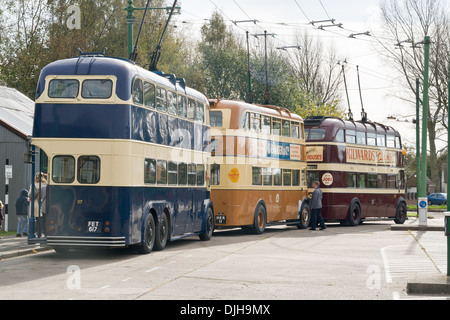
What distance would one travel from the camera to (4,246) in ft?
64.8

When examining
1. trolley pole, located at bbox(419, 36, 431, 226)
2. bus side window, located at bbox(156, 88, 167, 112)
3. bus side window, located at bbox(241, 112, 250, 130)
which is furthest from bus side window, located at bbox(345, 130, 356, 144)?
bus side window, located at bbox(156, 88, 167, 112)

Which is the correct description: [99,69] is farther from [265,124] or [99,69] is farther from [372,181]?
[372,181]

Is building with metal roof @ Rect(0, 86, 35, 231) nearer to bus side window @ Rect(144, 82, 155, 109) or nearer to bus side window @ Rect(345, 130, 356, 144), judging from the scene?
bus side window @ Rect(144, 82, 155, 109)

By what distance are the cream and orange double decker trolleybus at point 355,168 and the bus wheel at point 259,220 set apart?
5.71 m

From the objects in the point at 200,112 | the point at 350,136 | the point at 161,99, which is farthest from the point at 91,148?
the point at 350,136

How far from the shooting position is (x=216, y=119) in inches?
1002

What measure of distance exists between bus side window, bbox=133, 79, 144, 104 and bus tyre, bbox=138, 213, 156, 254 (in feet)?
8.46

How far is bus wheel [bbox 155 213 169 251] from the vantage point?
19234mm

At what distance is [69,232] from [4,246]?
132 inches

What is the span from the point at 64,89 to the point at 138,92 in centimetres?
156

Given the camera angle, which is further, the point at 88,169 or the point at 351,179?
the point at 351,179

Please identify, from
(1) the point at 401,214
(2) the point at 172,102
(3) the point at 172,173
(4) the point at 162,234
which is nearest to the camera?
(4) the point at 162,234
